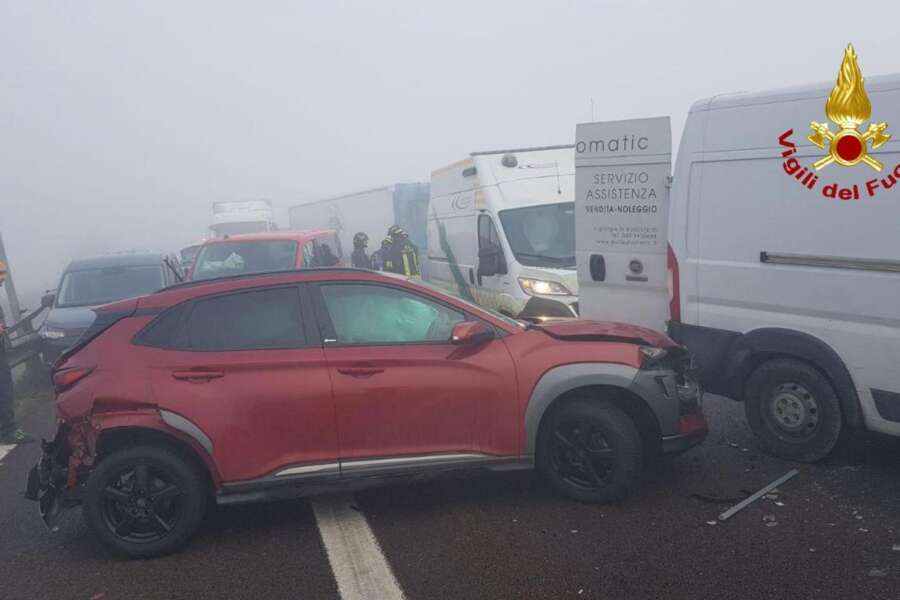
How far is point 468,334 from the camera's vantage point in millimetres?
4773

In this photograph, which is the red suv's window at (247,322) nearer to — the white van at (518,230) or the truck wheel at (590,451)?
the truck wheel at (590,451)

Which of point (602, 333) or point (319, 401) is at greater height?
point (602, 333)

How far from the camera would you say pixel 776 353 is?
5.61 metres

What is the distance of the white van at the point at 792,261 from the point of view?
16.3 feet

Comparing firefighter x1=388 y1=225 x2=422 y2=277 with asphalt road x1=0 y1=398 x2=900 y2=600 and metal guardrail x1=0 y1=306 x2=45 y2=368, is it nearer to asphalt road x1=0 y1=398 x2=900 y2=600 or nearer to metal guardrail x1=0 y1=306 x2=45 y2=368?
metal guardrail x1=0 y1=306 x2=45 y2=368

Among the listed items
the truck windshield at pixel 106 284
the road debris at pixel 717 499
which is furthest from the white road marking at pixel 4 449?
the road debris at pixel 717 499

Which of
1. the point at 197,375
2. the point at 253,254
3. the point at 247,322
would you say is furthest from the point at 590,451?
the point at 253,254

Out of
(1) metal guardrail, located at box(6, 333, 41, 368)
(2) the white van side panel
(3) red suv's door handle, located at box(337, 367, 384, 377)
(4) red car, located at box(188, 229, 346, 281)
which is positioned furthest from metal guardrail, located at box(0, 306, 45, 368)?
(3) red suv's door handle, located at box(337, 367, 384, 377)

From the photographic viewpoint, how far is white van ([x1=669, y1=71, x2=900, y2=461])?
4.97m

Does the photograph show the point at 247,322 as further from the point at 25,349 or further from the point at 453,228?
the point at 25,349

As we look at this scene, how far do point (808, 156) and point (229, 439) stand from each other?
14.1 feet

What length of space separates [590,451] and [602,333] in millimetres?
794

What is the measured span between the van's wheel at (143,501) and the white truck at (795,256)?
3.92 metres

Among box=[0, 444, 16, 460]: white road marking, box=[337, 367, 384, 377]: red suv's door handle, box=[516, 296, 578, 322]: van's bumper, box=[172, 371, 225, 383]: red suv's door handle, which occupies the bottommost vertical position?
box=[0, 444, 16, 460]: white road marking
